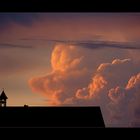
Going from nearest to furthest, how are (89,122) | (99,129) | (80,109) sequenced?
(99,129), (89,122), (80,109)

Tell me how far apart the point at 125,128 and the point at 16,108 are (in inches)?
1292

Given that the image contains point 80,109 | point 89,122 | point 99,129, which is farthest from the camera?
point 80,109

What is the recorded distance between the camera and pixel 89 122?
29.5 m

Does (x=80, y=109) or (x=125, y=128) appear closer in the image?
(x=125, y=128)

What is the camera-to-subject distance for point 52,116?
32219 mm

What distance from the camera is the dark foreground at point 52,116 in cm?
3014

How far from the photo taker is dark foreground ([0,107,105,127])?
30141 millimetres
